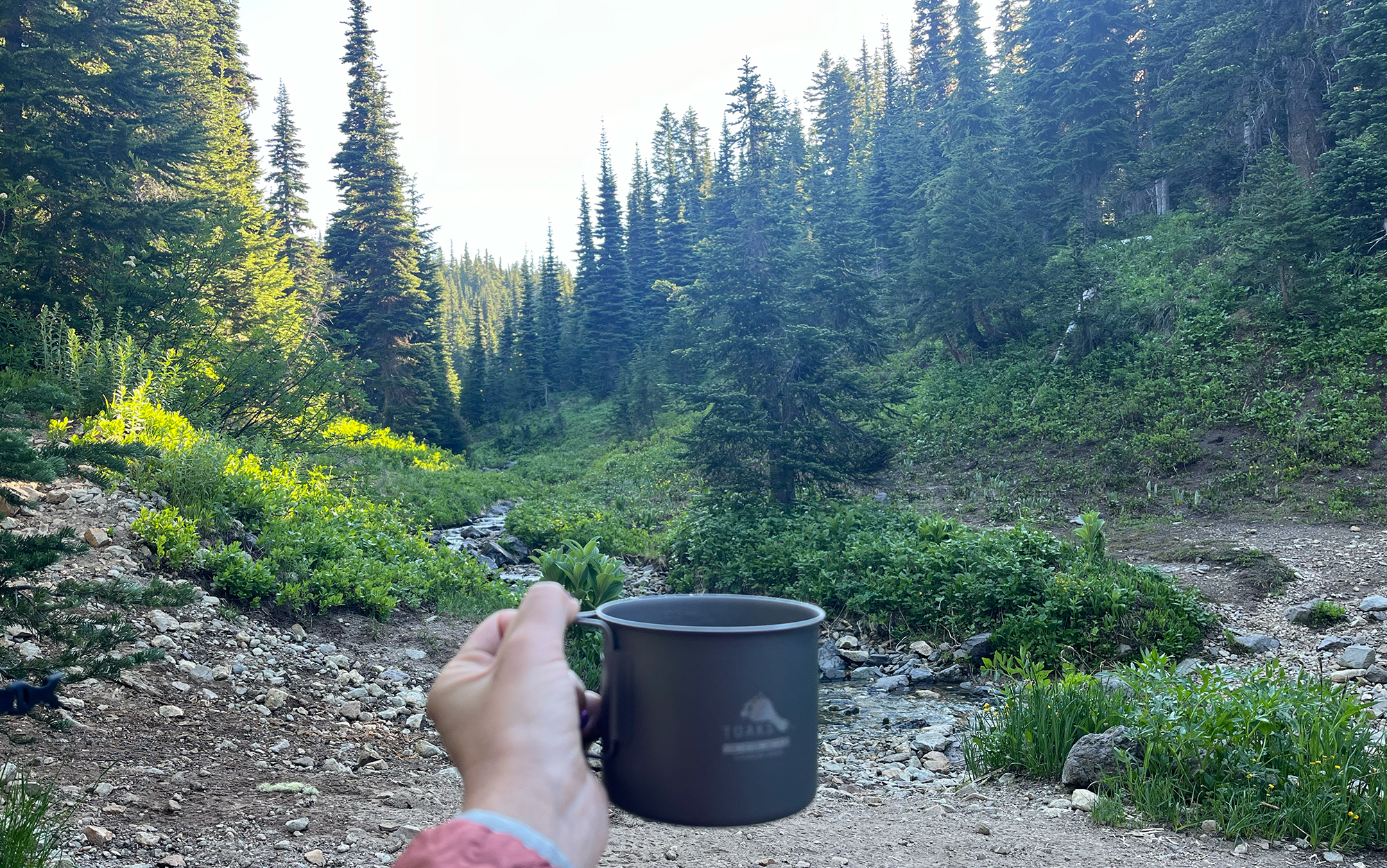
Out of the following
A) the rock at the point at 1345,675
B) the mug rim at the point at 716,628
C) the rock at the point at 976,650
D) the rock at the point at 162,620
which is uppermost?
the mug rim at the point at 716,628

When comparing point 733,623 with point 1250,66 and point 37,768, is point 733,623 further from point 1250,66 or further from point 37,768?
point 1250,66

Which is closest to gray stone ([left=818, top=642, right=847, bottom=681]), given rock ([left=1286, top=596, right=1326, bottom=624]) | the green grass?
rock ([left=1286, top=596, right=1326, bottom=624])

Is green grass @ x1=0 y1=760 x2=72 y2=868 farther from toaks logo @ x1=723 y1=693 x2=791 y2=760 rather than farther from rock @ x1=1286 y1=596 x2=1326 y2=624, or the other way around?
rock @ x1=1286 y1=596 x2=1326 y2=624

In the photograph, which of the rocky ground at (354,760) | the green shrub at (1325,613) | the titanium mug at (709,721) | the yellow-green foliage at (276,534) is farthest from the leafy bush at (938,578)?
the titanium mug at (709,721)

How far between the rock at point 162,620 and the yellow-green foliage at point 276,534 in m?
0.71

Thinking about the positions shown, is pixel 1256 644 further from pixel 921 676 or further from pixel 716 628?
pixel 716 628

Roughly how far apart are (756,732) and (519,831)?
18.4 inches

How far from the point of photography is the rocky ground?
11.1 feet

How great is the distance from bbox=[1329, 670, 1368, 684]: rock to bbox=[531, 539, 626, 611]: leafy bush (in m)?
6.10

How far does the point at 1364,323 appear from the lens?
14.0m

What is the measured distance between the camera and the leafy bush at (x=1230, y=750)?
348cm

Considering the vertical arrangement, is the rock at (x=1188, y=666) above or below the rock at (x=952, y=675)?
above

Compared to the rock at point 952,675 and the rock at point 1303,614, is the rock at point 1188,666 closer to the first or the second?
the rock at point 1303,614

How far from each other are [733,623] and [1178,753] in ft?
11.9
